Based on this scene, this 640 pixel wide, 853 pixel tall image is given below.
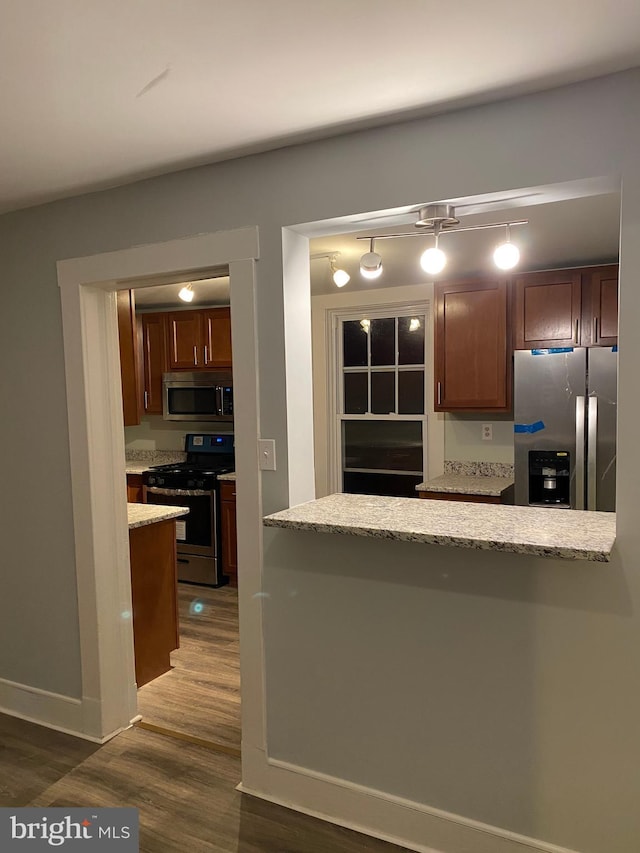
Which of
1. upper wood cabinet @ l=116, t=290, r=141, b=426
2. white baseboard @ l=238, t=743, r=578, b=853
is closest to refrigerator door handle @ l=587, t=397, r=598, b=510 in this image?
white baseboard @ l=238, t=743, r=578, b=853

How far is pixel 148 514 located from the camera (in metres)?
3.28

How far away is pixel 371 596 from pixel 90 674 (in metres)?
1.43

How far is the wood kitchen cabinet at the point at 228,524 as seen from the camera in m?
4.81

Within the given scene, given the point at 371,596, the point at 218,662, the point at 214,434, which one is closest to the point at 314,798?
the point at 371,596

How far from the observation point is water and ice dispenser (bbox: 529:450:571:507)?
3.62 metres

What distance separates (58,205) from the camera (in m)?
2.72

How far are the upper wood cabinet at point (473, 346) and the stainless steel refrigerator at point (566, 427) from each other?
0.27 m

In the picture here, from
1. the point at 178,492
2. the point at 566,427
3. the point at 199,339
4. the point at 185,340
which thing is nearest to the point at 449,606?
the point at 566,427

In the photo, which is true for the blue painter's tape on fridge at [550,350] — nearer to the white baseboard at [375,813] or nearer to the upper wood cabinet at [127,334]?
the upper wood cabinet at [127,334]

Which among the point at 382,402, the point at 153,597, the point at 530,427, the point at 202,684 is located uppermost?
the point at 382,402

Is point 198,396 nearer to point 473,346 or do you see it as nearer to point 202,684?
point 473,346

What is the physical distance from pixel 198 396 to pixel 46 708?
9.16ft

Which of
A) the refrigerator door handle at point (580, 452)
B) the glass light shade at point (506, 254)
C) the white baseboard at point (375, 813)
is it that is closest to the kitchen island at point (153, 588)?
the white baseboard at point (375, 813)

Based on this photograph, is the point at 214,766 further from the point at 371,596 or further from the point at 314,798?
the point at 371,596
